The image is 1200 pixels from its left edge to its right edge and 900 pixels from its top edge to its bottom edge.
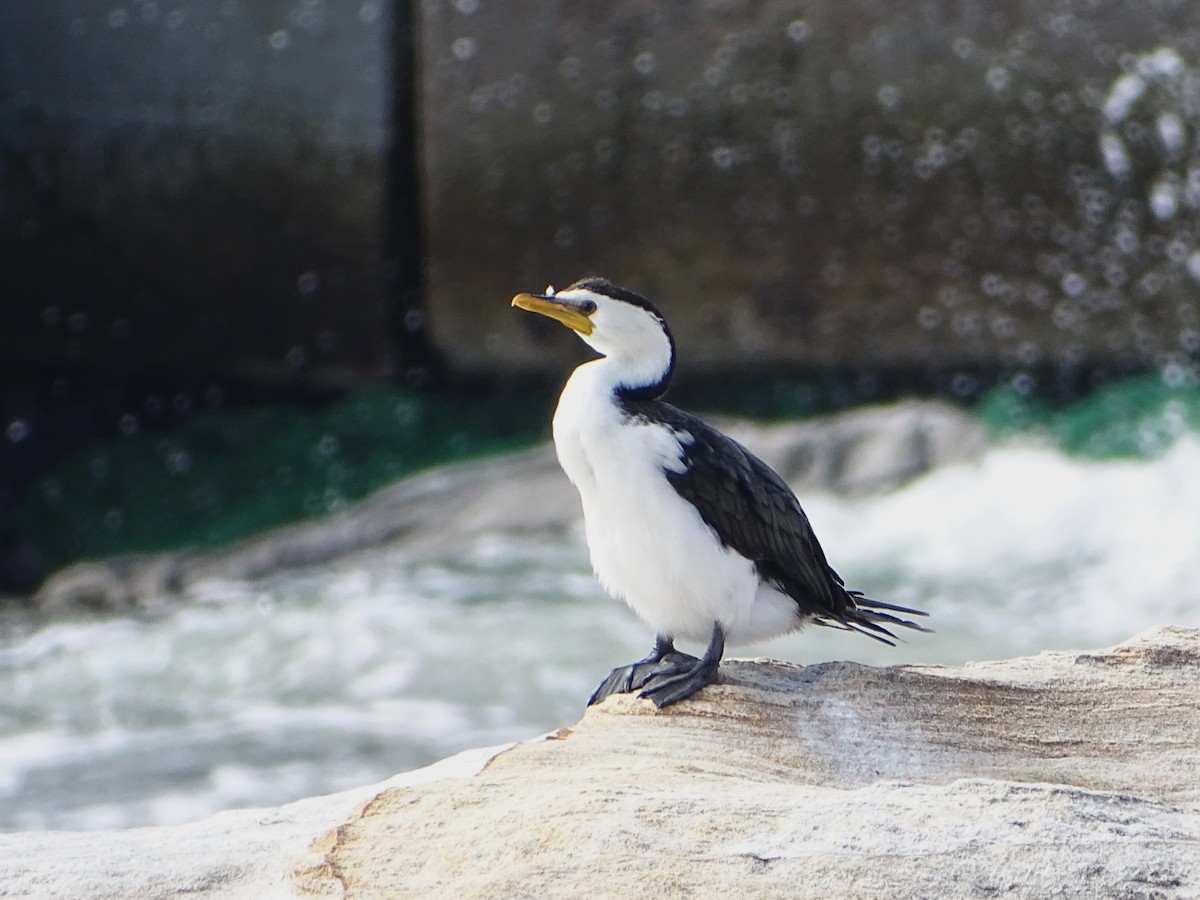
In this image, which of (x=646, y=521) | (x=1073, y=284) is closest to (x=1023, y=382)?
(x=1073, y=284)

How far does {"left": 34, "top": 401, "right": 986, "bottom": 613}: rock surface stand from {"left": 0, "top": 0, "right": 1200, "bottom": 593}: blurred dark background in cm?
153

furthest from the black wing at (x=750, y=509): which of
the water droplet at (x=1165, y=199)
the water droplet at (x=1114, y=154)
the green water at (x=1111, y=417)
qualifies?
the water droplet at (x=1165, y=199)

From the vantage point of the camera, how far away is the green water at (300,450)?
9.23 m

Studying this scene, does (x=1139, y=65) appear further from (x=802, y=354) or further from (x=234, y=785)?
(x=234, y=785)

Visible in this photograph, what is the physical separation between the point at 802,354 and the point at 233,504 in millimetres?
3378

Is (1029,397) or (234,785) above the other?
(1029,397)

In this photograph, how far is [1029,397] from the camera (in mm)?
9469

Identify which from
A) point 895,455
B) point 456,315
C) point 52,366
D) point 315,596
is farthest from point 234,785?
point 52,366

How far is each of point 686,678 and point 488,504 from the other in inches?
175

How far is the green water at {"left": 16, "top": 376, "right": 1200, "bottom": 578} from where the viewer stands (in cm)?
923

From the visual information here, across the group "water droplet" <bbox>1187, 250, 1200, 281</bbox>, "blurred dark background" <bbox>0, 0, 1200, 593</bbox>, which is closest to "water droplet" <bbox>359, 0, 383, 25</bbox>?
"blurred dark background" <bbox>0, 0, 1200, 593</bbox>

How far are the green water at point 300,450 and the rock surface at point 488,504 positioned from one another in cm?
137

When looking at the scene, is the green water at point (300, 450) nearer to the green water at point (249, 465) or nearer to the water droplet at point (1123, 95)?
the green water at point (249, 465)

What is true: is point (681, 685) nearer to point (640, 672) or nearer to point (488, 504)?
point (640, 672)
